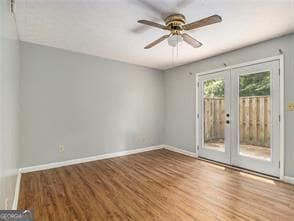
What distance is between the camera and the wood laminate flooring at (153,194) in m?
2.08

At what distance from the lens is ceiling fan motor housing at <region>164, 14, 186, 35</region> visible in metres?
2.31

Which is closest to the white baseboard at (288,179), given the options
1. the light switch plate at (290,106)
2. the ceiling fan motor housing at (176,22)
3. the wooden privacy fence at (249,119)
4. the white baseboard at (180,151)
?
the wooden privacy fence at (249,119)

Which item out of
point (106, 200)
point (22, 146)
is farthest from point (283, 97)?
point (22, 146)

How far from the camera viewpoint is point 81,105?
4.00 metres

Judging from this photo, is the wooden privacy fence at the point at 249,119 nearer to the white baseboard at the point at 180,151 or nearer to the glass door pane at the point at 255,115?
the glass door pane at the point at 255,115

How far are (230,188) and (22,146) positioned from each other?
12.5ft

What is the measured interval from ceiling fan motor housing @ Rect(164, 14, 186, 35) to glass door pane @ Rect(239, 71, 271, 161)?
1946 millimetres

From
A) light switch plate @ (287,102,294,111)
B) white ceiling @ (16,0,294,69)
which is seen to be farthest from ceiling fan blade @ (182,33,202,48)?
light switch plate @ (287,102,294,111)

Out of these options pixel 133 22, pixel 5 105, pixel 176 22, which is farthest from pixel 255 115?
pixel 5 105

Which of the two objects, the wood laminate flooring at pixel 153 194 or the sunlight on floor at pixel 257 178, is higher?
the sunlight on floor at pixel 257 178

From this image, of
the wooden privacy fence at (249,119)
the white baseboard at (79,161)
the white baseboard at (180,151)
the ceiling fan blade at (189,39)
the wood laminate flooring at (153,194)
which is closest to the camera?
the wood laminate flooring at (153,194)

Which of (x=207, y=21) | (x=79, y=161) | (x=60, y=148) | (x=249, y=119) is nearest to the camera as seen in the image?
(x=207, y=21)

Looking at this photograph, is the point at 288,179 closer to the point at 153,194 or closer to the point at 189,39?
the point at 153,194

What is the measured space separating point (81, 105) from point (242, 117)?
3.52 metres
